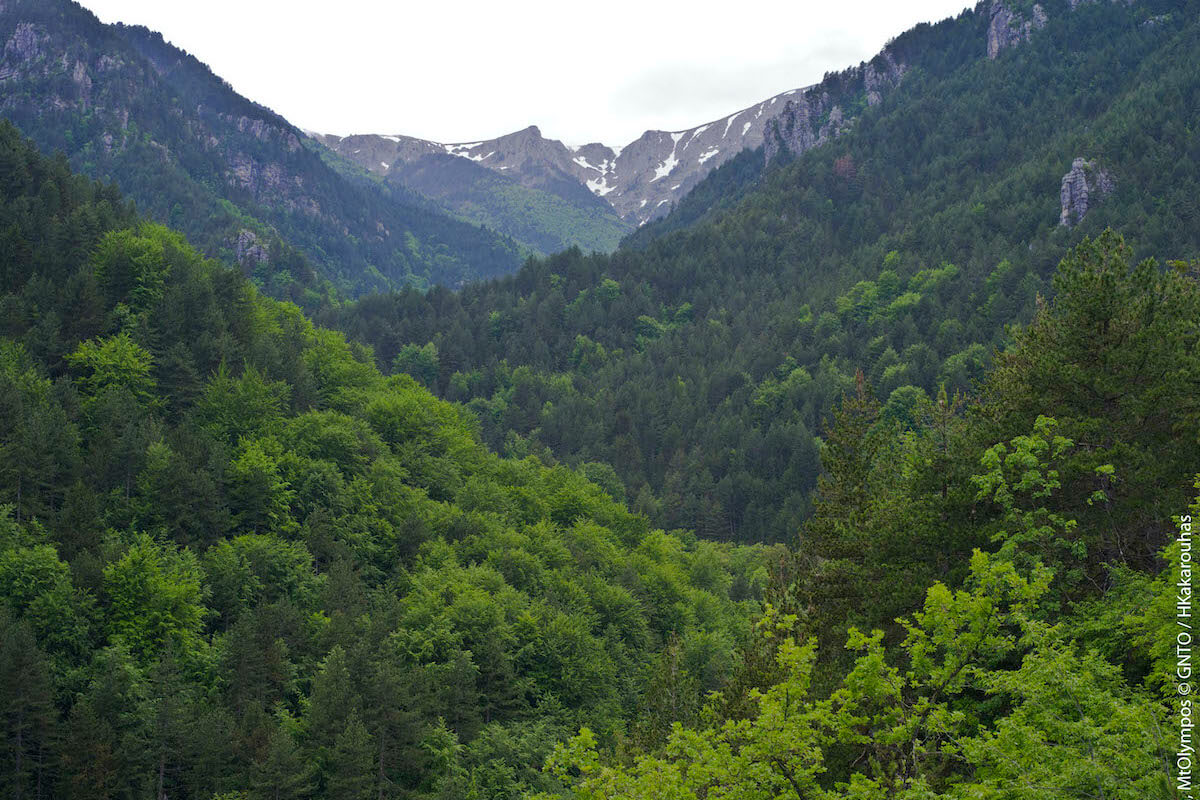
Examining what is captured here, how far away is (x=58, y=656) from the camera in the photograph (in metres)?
43.7

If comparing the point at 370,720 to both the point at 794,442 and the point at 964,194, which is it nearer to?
the point at 794,442

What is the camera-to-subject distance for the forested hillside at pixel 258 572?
41.2 metres

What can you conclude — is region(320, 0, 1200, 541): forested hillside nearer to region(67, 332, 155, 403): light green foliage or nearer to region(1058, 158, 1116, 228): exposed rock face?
region(1058, 158, 1116, 228): exposed rock face

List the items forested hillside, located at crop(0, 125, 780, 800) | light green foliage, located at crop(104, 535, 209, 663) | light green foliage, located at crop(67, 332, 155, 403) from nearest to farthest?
forested hillside, located at crop(0, 125, 780, 800) < light green foliage, located at crop(104, 535, 209, 663) < light green foliage, located at crop(67, 332, 155, 403)

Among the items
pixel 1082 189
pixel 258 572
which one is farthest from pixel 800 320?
pixel 258 572

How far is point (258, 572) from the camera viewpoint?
55906 mm

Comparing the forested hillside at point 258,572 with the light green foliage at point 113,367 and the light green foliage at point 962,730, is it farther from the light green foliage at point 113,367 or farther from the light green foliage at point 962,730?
the light green foliage at point 962,730

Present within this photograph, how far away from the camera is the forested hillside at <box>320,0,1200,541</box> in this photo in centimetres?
13662

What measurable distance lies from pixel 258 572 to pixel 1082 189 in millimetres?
151029

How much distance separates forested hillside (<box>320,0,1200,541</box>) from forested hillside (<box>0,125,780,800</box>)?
5074 centimetres

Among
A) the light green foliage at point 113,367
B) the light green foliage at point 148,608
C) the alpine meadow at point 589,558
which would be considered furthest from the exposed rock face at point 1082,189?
the light green foliage at point 148,608

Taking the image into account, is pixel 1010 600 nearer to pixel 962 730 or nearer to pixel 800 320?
pixel 962 730

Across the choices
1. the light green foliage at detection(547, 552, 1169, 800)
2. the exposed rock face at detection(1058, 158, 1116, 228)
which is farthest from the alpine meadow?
the exposed rock face at detection(1058, 158, 1116, 228)

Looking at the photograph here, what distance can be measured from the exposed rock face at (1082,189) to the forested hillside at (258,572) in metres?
102
